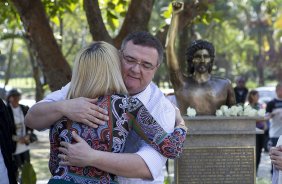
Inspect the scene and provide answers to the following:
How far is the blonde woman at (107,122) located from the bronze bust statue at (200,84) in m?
3.58

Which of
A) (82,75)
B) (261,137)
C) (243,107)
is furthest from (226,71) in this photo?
(82,75)

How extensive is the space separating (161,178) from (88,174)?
0.48 metres

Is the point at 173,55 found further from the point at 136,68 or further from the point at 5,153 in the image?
the point at 136,68

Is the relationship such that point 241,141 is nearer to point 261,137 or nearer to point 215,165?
point 215,165

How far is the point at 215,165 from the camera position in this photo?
6.54 m

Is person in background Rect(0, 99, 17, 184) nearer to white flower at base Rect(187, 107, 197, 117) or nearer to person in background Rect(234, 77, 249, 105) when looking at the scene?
white flower at base Rect(187, 107, 197, 117)

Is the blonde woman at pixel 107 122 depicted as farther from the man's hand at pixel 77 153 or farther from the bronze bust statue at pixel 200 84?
the bronze bust statue at pixel 200 84

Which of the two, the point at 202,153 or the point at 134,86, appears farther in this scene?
the point at 202,153

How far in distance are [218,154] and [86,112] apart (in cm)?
393

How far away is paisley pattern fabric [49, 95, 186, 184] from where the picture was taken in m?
2.83

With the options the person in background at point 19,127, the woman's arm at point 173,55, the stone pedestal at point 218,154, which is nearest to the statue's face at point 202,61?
the woman's arm at point 173,55

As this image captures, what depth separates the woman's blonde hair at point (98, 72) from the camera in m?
2.83

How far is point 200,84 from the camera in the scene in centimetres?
661

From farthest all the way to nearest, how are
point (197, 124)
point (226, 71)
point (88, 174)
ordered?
point (226, 71) → point (197, 124) → point (88, 174)
